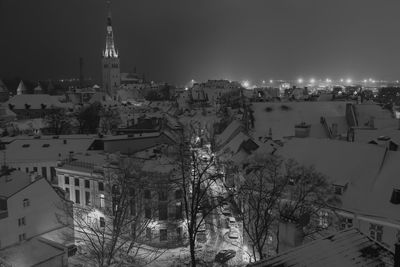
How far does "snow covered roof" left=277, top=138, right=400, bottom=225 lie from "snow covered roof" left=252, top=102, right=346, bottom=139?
702 inches

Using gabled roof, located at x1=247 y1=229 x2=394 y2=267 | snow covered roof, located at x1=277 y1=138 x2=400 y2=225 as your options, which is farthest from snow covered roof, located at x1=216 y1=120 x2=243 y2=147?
gabled roof, located at x1=247 y1=229 x2=394 y2=267

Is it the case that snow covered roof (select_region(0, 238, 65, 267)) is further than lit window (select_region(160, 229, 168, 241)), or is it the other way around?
lit window (select_region(160, 229, 168, 241))

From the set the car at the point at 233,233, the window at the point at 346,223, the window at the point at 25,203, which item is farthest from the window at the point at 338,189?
the window at the point at 25,203

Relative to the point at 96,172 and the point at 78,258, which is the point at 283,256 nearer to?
the point at 78,258

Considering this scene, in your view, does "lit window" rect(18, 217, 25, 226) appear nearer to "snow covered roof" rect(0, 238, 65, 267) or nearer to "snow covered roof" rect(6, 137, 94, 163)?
"snow covered roof" rect(0, 238, 65, 267)

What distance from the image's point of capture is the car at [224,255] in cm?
2692

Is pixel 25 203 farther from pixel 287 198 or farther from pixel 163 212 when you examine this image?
pixel 287 198

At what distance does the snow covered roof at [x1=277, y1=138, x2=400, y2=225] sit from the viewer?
72.7 ft

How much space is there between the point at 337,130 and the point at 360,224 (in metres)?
19.8

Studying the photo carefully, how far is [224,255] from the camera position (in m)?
27.4

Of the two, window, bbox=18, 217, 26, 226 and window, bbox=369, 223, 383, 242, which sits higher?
window, bbox=369, 223, 383, 242

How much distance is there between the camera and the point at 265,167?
23.4 meters

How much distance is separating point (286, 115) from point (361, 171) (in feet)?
79.4

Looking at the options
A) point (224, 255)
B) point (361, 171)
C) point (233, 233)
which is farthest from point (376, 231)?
point (233, 233)
